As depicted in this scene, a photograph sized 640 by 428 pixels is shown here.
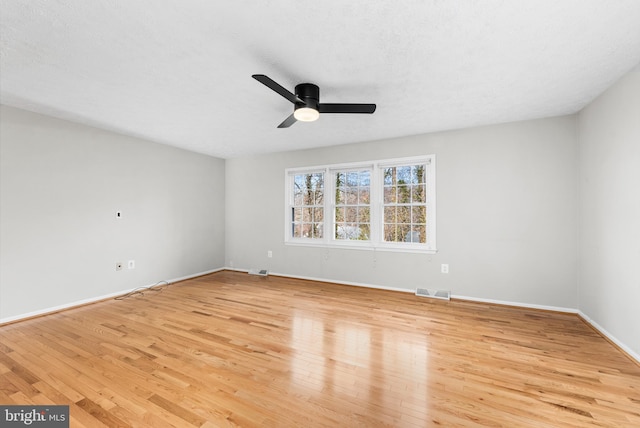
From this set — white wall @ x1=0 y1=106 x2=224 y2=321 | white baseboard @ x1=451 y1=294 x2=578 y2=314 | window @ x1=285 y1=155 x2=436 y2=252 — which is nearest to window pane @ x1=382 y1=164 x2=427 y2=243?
window @ x1=285 y1=155 x2=436 y2=252

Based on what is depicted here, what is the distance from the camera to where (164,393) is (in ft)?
6.10

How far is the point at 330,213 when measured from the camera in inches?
194

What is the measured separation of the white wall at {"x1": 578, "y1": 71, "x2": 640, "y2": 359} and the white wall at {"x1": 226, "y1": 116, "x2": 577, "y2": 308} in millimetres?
184

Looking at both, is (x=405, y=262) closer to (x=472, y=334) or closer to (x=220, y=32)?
(x=472, y=334)

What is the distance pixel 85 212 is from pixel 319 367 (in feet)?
12.7

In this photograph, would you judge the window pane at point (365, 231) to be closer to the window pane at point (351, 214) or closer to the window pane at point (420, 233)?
the window pane at point (351, 214)

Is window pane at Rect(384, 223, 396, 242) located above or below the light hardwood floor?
above

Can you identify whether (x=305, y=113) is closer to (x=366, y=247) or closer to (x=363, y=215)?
(x=363, y=215)

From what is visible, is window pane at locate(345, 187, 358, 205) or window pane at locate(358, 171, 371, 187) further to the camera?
window pane at locate(345, 187, 358, 205)

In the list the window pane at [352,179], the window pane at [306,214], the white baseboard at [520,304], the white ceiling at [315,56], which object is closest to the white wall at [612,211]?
the white baseboard at [520,304]

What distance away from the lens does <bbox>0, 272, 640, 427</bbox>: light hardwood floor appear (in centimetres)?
167

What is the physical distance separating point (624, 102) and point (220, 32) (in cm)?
358

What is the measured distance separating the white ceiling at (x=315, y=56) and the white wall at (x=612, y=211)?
300mm

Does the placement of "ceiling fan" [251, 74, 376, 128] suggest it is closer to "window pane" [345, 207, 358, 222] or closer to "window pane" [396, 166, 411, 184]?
"window pane" [396, 166, 411, 184]
